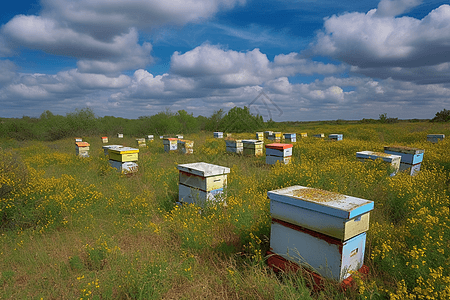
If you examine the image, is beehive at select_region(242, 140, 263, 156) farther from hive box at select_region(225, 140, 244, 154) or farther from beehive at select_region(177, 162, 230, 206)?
beehive at select_region(177, 162, 230, 206)

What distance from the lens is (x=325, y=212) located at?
2430mm

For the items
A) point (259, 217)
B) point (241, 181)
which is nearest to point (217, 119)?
point (241, 181)

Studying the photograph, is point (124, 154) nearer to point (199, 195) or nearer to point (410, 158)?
point (199, 195)

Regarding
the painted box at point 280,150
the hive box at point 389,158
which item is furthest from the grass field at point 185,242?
the painted box at point 280,150

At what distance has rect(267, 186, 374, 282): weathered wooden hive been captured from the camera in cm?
238

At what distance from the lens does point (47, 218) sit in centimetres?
461

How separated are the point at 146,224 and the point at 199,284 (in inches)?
81.0

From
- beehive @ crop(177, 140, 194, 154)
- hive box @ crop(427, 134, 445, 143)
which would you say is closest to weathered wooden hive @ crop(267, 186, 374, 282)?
beehive @ crop(177, 140, 194, 154)

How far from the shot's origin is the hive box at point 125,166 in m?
8.05

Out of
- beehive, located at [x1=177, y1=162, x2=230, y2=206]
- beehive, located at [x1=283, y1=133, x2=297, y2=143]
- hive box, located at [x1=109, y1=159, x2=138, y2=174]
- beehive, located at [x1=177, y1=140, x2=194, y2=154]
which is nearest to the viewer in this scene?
beehive, located at [x1=177, y1=162, x2=230, y2=206]

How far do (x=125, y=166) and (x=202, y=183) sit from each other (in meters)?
4.62

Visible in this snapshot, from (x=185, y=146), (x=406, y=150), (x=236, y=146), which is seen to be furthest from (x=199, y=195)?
(x=185, y=146)

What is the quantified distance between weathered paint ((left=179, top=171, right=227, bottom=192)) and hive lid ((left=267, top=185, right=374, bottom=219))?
1945 millimetres

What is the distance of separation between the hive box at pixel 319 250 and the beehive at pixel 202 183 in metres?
1.96
